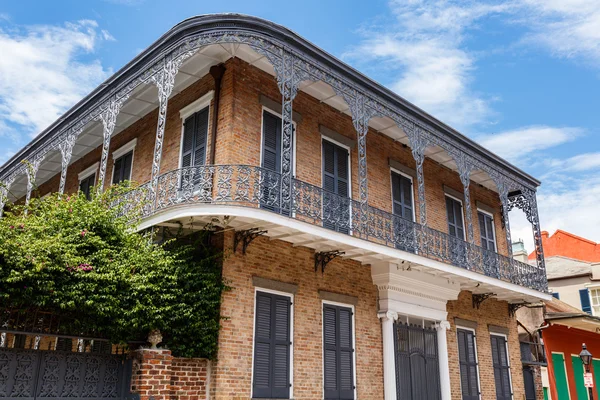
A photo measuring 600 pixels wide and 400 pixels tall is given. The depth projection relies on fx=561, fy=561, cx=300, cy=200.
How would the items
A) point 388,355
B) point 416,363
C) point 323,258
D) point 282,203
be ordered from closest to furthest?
point 282,203 < point 323,258 < point 388,355 < point 416,363

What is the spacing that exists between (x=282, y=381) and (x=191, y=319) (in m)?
2.19

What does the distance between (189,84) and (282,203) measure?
4.06 m

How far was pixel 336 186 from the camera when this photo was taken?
12172 mm

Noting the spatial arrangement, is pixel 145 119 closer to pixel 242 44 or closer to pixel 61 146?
pixel 61 146

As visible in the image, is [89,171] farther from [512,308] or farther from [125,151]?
[512,308]

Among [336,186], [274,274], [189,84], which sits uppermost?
[189,84]

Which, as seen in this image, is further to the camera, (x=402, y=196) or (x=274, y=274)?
(x=402, y=196)

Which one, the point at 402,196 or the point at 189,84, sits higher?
the point at 189,84

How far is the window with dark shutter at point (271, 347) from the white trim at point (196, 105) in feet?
13.2

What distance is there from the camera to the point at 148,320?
28.1ft

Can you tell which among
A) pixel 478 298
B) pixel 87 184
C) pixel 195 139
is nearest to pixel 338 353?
pixel 195 139

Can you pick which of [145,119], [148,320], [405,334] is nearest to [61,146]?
[145,119]

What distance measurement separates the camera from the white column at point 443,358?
1306 cm

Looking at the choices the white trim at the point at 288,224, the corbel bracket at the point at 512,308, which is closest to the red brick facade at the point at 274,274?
the white trim at the point at 288,224
